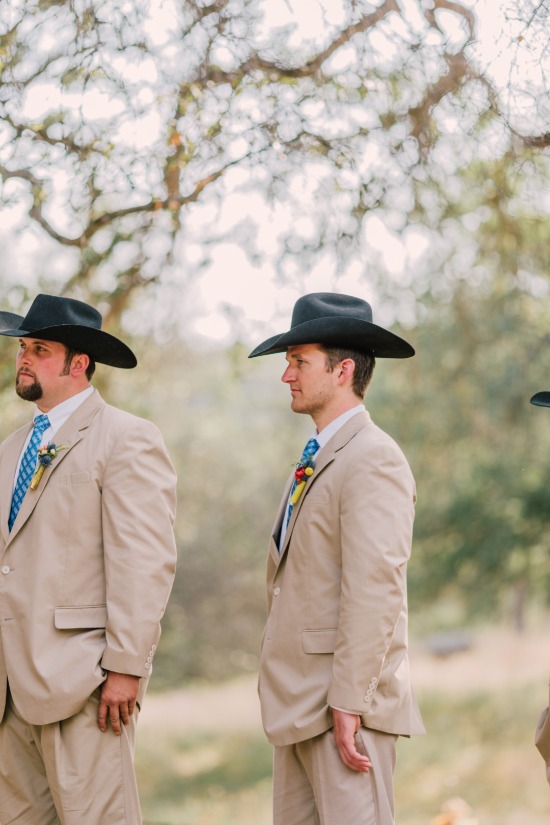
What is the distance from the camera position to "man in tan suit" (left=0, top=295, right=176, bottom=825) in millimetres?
2955

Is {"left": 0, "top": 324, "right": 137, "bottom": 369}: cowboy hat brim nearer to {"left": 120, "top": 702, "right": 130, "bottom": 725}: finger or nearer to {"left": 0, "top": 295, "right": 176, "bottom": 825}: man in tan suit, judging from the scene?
{"left": 0, "top": 295, "right": 176, "bottom": 825}: man in tan suit

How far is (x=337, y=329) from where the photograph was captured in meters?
2.96

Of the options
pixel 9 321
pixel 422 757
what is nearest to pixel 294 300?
pixel 9 321

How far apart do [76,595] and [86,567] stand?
0.29 feet

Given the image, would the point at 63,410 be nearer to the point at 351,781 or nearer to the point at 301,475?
the point at 301,475

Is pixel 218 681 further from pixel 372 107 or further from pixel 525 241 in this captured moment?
pixel 372 107

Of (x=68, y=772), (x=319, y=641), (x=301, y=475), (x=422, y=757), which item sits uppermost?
(x=301, y=475)

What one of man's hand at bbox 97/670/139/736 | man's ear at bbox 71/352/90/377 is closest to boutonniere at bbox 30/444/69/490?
man's ear at bbox 71/352/90/377

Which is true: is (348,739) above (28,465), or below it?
below

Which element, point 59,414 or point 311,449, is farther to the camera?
point 59,414

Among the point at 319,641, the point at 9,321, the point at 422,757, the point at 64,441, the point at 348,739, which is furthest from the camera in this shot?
the point at 422,757

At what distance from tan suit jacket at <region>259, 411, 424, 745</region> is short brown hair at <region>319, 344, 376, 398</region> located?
9 cm

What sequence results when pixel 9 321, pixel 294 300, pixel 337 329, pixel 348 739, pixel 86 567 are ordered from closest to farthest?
pixel 348 739 < pixel 337 329 < pixel 86 567 < pixel 9 321 < pixel 294 300

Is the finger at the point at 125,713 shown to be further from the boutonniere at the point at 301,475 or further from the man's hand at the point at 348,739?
the boutonniere at the point at 301,475
